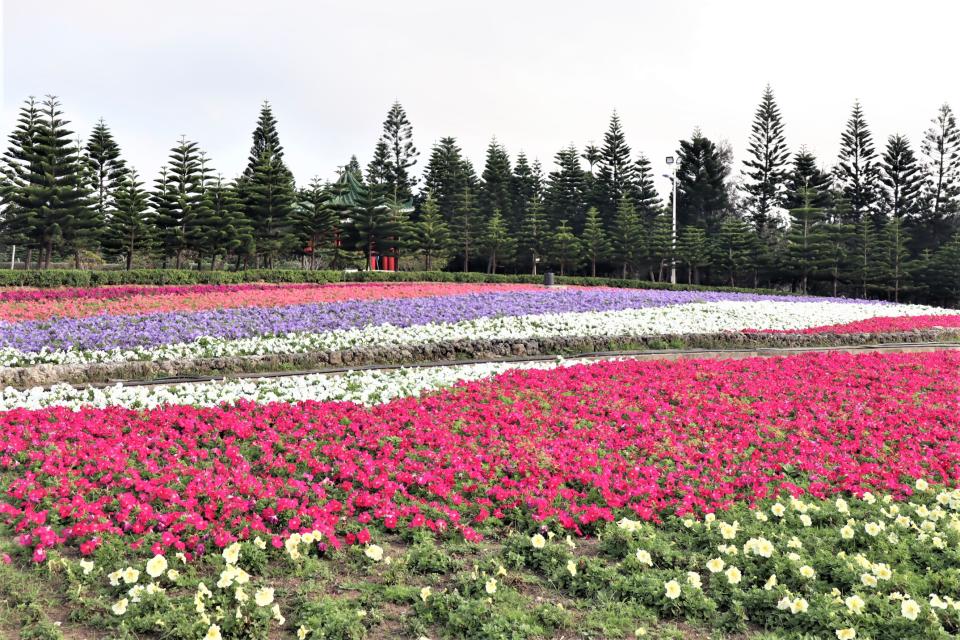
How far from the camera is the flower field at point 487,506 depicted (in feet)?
10.4

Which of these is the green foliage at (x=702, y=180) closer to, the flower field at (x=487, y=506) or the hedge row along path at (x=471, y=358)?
the hedge row along path at (x=471, y=358)

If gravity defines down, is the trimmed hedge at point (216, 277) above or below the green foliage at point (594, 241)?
below

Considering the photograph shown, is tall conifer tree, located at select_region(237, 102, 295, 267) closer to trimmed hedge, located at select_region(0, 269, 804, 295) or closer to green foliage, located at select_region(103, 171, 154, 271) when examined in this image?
green foliage, located at select_region(103, 171, 154, 271)

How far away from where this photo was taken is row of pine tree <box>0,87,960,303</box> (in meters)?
30.5

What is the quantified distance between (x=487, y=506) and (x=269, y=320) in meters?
7.83

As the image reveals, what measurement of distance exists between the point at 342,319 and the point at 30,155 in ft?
77.7

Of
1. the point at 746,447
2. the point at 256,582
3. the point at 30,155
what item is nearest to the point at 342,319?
the point at 746,447

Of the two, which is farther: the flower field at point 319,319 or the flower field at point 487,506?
the flower field at point 319,319

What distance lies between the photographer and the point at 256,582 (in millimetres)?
3406

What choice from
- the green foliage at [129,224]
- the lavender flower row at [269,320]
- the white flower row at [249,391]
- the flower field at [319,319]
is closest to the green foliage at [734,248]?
the flower field at [319,319]

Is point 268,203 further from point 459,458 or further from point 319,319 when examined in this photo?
point 459,458

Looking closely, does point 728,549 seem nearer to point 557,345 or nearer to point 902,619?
point 902,619

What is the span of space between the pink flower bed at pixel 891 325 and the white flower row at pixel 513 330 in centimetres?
65

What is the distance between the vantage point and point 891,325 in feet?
45.8
